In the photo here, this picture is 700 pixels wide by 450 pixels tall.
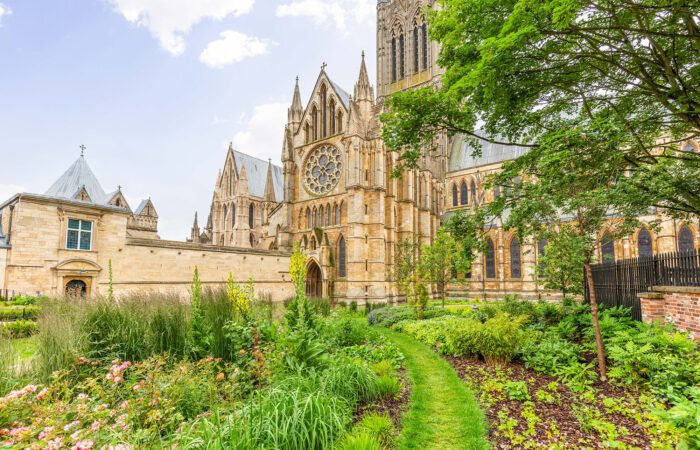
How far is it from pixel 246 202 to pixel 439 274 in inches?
1045

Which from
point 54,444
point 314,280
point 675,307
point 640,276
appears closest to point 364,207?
point 314,280

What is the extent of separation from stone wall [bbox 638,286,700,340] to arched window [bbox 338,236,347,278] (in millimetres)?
19614

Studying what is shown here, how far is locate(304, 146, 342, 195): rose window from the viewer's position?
92.9ft

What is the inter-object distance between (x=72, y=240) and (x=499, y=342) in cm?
1808

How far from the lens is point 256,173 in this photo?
44.9m

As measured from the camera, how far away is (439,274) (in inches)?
834

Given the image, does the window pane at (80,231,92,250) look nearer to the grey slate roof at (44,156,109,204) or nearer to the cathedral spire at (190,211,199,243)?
the grey slate roof at (44,156,109,204)

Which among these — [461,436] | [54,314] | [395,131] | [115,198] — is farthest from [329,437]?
[115,198]

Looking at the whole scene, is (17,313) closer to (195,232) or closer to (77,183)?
(77,183)

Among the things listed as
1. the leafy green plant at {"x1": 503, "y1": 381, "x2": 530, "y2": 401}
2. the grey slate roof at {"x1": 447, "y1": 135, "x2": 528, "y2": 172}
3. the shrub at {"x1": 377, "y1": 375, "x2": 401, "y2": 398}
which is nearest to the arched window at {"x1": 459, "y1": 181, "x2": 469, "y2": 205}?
the grey slate roof at {"x1": 447, "y1": 135, "x2": 528, "y2": 172}

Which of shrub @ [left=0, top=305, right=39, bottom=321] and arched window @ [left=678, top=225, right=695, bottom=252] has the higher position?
arched window @ [left=678, top=225, right=695, bottom=252]

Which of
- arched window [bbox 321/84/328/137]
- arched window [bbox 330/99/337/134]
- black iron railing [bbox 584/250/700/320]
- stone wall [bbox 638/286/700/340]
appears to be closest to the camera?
stone wall [bbox 638/286/700/340]

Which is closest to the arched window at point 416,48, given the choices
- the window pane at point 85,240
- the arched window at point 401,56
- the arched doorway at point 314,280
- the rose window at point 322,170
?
the arched window at point 401,56

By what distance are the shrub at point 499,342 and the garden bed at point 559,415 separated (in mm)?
919
